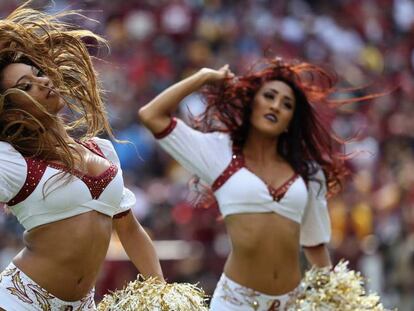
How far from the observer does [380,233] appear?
11.8 meters

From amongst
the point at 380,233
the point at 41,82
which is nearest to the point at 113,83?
the point at 380,233

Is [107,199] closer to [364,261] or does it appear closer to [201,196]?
[201,196]

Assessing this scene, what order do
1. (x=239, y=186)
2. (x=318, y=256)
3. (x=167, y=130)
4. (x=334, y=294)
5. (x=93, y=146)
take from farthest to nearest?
(x=318, y=256)
(x=167, y=130)
(x=239, y=186)
(x=334, y=294)
(x=93, y=146)

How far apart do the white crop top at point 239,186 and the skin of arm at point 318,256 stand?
2.0 inches

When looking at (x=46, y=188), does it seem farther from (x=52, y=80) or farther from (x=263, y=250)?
(x=263, y=250)

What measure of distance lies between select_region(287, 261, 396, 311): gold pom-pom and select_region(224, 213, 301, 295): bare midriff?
0.11 metres

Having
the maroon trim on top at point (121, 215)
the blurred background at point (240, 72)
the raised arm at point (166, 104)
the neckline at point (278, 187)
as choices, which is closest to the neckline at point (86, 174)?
the maroon trim on top at point (121, 215)

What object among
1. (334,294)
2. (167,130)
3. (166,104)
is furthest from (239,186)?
(334,294)

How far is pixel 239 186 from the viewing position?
22.6 feet

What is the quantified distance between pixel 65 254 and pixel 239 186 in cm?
164

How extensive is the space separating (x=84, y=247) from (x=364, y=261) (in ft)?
20.2

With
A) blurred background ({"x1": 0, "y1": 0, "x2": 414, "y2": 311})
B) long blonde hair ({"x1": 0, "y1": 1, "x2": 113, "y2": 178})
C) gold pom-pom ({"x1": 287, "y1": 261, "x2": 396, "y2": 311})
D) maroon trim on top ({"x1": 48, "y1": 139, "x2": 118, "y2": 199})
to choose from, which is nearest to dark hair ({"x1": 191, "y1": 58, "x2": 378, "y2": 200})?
gold pom-pom ({"x1": 287, "y1": 261, "x2": 396, "y2": 311})

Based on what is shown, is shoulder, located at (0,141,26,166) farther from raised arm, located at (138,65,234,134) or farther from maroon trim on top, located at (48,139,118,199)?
raised arm, located at (138,65,234,134)

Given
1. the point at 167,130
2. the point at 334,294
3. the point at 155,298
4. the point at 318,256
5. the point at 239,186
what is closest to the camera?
the point at 155,298
